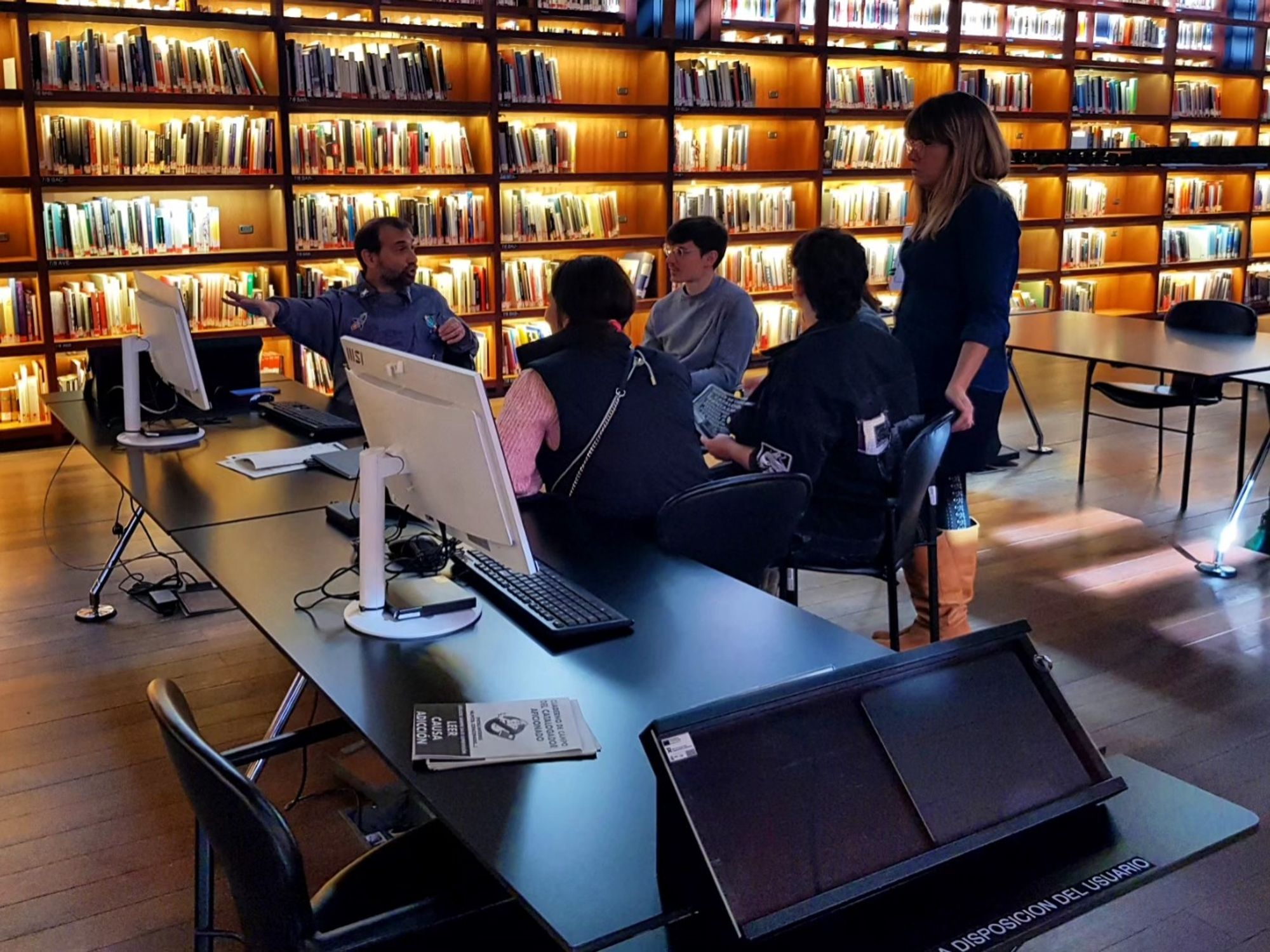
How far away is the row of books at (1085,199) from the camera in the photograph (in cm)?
913

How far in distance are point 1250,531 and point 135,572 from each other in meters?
4.15

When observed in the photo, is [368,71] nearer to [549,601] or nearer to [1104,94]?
[549,601]

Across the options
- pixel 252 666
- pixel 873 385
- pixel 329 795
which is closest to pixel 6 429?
pixel 252 666

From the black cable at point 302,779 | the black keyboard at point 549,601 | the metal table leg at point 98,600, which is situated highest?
the black keyboard at point 549,601

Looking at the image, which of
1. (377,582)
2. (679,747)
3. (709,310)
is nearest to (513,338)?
(709,310)

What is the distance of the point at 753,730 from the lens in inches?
46.3

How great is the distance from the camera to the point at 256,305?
3846 millimetres

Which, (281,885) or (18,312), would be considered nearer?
(281,885)

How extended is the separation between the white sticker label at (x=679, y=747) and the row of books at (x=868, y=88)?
23.9 ft

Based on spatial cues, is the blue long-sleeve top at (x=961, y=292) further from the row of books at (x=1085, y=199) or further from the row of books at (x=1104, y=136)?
the row of books at (x=1104, y=136)

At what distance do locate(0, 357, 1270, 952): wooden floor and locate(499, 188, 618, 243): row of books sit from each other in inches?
107

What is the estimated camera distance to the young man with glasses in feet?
13.9

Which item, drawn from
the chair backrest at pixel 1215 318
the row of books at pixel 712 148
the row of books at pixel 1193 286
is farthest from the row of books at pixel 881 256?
the chair backrest at pixel 1215 318

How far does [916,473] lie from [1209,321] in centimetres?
315
